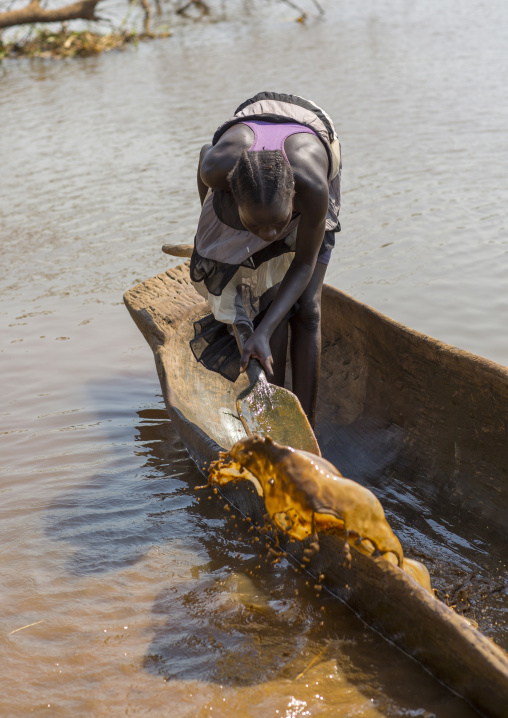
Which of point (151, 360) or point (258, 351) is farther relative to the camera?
point (151, 360)

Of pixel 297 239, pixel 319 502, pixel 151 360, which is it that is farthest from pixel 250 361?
pixel 151 360

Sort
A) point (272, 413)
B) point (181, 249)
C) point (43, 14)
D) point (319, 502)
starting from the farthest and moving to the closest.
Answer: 1. point (43, 14)
2. point (181, 249)
3. point (272, 413)
4. point (319, 502)

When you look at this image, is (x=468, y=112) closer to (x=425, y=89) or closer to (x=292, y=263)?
(x=425, y=89)

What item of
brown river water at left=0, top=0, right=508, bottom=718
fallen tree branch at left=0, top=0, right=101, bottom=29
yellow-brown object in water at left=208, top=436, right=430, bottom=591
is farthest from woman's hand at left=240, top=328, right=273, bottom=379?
fallen tree branch at left=0, top=0, right=101, bottom=29

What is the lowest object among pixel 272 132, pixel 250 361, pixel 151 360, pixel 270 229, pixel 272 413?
pixel 151 360

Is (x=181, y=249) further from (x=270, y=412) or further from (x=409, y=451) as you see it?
(x=409, y=451)

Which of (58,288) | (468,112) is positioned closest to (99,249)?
(58,288)

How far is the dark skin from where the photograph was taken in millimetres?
2230

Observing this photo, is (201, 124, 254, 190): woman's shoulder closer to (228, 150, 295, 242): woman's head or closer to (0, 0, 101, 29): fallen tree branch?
(228, 150, 295, 242): woman's head

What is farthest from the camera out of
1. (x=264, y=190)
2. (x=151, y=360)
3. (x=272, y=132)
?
(x=151, y=360)

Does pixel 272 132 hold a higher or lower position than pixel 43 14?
lower

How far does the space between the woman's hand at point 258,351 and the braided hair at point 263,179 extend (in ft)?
1.76

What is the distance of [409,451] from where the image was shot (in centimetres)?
286

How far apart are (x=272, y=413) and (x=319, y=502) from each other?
681 mm
